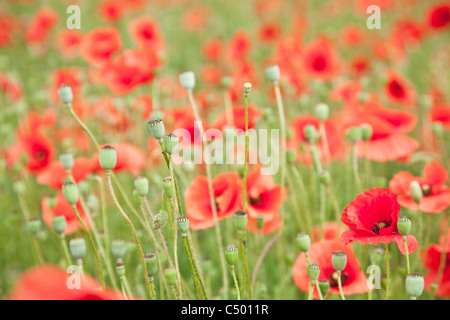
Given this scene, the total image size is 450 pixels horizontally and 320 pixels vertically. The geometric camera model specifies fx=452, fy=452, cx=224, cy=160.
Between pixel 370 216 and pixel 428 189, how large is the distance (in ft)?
1.07

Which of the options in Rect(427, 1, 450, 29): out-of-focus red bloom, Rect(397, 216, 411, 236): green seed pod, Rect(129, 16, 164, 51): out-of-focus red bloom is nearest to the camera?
Rect(397, 216, 411, 236): green seed pod

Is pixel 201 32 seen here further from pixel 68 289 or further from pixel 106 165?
pixel 68 289

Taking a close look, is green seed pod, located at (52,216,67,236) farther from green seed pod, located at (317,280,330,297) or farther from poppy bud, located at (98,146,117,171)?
green seed pod, located at (317,280,330,297)

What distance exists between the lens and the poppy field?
0.66m

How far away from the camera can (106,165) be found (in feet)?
2.02

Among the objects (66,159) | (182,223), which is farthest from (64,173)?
(182,223)

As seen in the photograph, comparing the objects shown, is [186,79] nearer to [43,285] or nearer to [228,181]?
[228,181]

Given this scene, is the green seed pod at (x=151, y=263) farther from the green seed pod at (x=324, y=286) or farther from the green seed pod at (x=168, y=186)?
the green seed pod at (x=324, y=286)

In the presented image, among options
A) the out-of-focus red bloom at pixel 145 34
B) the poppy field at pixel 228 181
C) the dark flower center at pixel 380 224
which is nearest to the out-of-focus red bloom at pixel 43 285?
the poppy field at pixel 228 181

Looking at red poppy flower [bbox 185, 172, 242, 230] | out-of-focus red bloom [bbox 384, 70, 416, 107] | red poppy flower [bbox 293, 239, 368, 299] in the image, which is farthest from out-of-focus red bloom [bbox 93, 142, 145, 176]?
out-of-focus red bloom [bbox 384, 70, 416, 107]

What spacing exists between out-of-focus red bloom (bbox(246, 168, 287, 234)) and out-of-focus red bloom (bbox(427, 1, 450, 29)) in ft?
4.41
